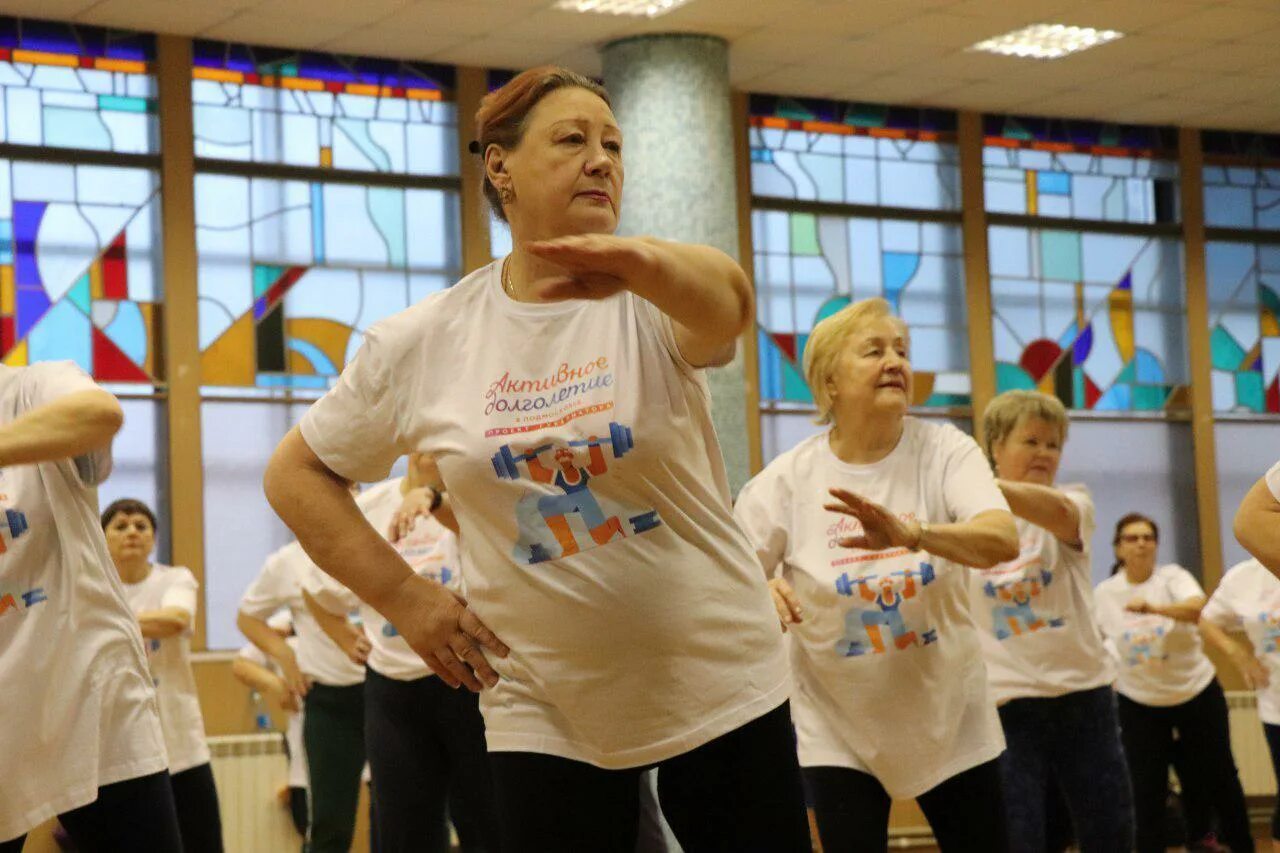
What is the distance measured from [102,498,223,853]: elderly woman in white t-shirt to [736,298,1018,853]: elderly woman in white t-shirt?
1.70 metres

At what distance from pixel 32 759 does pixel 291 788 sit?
5.67 metres

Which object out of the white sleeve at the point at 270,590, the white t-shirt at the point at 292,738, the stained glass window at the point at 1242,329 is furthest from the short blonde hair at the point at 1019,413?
the stained glass window at the point at 1242,329

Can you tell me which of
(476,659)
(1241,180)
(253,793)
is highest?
(1241,180)

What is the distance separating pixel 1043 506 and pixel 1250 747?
7.30 meters

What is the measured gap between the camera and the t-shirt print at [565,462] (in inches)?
98.4

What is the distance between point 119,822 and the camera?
133 inches

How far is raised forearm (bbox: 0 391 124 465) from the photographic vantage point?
305 centimetres

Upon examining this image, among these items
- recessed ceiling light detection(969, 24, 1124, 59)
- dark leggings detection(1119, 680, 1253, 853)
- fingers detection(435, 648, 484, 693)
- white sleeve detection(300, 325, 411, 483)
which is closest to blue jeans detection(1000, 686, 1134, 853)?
fingers detection(435, 648, 484, 693)

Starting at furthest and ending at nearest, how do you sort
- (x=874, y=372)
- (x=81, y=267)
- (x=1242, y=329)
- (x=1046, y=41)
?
(x=1242, y=329), (x=1046, y=41), (x=81, y=267), (x=874, y=372)

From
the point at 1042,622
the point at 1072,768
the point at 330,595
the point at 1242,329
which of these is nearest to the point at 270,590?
the point at 330,595

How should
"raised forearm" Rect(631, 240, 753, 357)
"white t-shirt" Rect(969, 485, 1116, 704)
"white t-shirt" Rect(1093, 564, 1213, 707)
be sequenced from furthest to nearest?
"white t-shirt" Rect(1093, 564, 1213, 707) < "white t-shirt" Rect(969, 485, 1116, 704) < "raised forearm" Rect(631, 240, 753, 357)

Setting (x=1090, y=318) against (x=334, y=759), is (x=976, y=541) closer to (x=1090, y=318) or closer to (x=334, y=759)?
(x=334, y=759)

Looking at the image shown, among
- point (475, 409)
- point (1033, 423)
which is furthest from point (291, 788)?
point (475, 409)

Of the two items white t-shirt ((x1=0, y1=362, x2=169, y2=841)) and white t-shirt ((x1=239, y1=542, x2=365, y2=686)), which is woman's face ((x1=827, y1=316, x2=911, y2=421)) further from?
white t-shirt ((x1=239, y1=542, x2=365, y2=686))
